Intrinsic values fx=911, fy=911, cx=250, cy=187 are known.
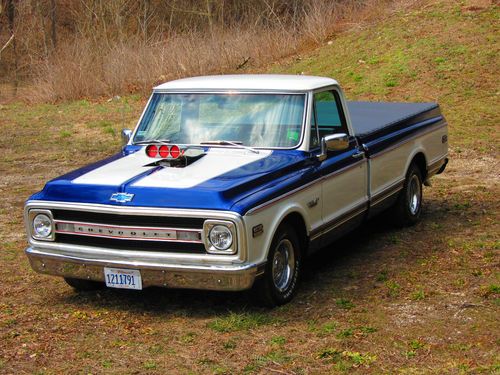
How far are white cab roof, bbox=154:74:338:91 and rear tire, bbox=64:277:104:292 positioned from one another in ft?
6.41

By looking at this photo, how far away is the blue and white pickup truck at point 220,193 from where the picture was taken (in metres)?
6.57

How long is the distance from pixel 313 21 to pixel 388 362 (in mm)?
19479

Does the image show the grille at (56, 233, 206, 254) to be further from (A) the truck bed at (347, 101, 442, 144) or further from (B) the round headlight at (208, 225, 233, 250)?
(A) the truck bed at (347, 101, 442, 144)

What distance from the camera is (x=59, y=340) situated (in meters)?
6.46

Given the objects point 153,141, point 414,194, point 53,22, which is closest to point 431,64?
point 414,194

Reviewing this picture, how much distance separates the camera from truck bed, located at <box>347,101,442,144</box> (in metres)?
9.00

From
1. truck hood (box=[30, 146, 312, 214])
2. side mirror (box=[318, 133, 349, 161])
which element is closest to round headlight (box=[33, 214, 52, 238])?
truck hood (box=[30, 146, 312, 214])

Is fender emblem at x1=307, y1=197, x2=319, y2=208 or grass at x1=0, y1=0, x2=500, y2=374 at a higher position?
fender emblem at x1=307, y1=197, x2=319, y2=208

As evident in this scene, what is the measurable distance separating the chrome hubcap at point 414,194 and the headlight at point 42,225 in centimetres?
432

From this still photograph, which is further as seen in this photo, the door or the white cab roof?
the white cab roof

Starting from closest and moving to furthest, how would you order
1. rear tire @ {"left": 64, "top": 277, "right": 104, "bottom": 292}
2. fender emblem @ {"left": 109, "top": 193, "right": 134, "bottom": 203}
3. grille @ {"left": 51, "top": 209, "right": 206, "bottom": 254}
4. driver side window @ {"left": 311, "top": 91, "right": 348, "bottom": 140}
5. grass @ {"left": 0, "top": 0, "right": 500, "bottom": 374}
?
1. grass @ {"left": 0, "top": 0, "right": 500, "bottom": 374}
2. grille @ {"left": 51, "top": 209, "right": 206, "bottom": 254}
3. fender emblem @ {"left": 109, "top": 193, "right": 134, "bottom": 203}
4. rear tire @ {"left": 64, "top": 277, "right": 104, "bottom": 292}
5. driver side window @ {"left": 311, "top": 91, "right": 348, "bottom": 140}

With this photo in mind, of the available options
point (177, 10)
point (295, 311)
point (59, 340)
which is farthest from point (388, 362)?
point (177, 10)

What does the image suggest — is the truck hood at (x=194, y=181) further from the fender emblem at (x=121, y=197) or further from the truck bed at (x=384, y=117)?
the truck bed at (x=384, y=117)

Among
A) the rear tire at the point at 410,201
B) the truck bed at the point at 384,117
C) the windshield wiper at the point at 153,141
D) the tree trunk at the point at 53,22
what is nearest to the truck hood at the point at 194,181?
the windshield wiper at the point at 153,141
